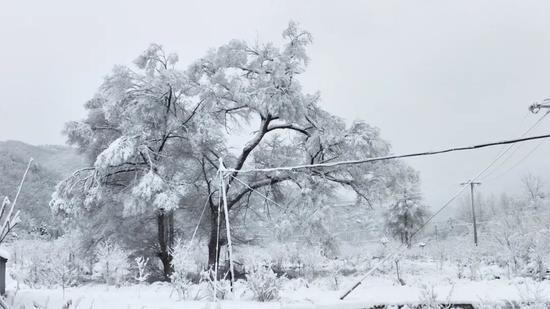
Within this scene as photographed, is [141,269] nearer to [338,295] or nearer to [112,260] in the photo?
[112,260]

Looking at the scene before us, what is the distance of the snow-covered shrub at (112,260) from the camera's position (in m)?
14.4

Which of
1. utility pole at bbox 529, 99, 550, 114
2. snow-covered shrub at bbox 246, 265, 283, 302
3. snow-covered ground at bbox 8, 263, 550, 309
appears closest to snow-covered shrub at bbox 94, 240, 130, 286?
snow-covered ground at bbox 8, 263, 550, 309

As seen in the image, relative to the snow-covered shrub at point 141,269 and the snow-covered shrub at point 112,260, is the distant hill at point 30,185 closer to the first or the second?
the snow-covered shrub at point 112,260

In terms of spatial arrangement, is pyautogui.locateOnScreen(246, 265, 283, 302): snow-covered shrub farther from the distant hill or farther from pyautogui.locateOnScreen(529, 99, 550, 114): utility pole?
the distant hill

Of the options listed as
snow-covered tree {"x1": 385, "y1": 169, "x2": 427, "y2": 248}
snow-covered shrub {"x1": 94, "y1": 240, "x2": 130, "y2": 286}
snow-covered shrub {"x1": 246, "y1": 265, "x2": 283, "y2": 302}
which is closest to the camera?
snow-covered shrub {"x1": 246, "y1": 265, "x2": 283, "y2": 302}

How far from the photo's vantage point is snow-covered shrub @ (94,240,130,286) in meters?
14.4

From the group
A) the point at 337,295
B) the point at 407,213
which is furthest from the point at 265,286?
the point at 407,213

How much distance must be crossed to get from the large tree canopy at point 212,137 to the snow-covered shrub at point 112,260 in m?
1.42

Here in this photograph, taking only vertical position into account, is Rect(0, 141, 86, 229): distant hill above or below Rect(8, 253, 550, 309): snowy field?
above

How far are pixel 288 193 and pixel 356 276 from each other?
12.3ft

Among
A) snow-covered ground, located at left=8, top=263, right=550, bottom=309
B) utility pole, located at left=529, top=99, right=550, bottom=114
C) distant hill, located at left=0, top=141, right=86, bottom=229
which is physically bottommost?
snow-covered ground, located at left=8, top=263, right=550, bottom=309

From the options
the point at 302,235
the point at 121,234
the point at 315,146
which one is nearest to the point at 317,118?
the point at 315,146

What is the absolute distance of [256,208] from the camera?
19234 mm

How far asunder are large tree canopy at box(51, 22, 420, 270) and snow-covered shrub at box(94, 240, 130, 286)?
1.42 meters
